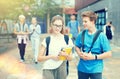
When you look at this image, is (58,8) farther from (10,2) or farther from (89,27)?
(89,27)

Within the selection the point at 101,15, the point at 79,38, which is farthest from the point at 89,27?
the point at 101,15

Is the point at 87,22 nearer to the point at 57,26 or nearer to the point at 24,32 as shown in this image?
the point at 57,26

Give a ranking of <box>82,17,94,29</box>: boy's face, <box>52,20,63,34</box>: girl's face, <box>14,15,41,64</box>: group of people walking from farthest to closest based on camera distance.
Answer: <box>14,15,41,64</box>: group of people walking < <box>82,17,94,29</box>: boy's face < <box>52,20,63,34</box>: girl's face

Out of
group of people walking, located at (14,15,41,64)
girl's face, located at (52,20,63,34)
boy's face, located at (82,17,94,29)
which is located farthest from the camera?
group of people walking, located at (14,15,41,64)

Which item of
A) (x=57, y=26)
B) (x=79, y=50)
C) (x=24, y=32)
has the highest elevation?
(x=57, y=26)

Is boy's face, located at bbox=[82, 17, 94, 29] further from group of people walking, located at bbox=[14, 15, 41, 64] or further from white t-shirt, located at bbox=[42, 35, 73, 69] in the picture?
group of people walking, located at bbox=[14, 15, 41, 64]

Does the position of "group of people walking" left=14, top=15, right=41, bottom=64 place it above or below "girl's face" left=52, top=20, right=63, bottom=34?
below

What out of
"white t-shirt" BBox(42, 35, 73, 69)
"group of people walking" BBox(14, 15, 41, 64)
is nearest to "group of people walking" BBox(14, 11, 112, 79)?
"white t-shirt" BBox(42, 35, 73, 69)

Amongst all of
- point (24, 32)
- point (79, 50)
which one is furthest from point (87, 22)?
point (24, 32)

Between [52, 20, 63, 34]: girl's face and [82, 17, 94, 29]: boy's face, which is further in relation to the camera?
[82, 17, 94, 29]: boy's face

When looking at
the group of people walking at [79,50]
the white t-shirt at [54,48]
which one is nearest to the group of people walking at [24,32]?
the group of people walking at [79,50]

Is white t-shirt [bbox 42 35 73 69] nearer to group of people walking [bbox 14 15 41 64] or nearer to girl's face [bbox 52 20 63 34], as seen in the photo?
girl's face [bbox 52 20 63 34]

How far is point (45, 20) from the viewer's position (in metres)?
65.3

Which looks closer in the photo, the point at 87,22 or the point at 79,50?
the point at 87,22
